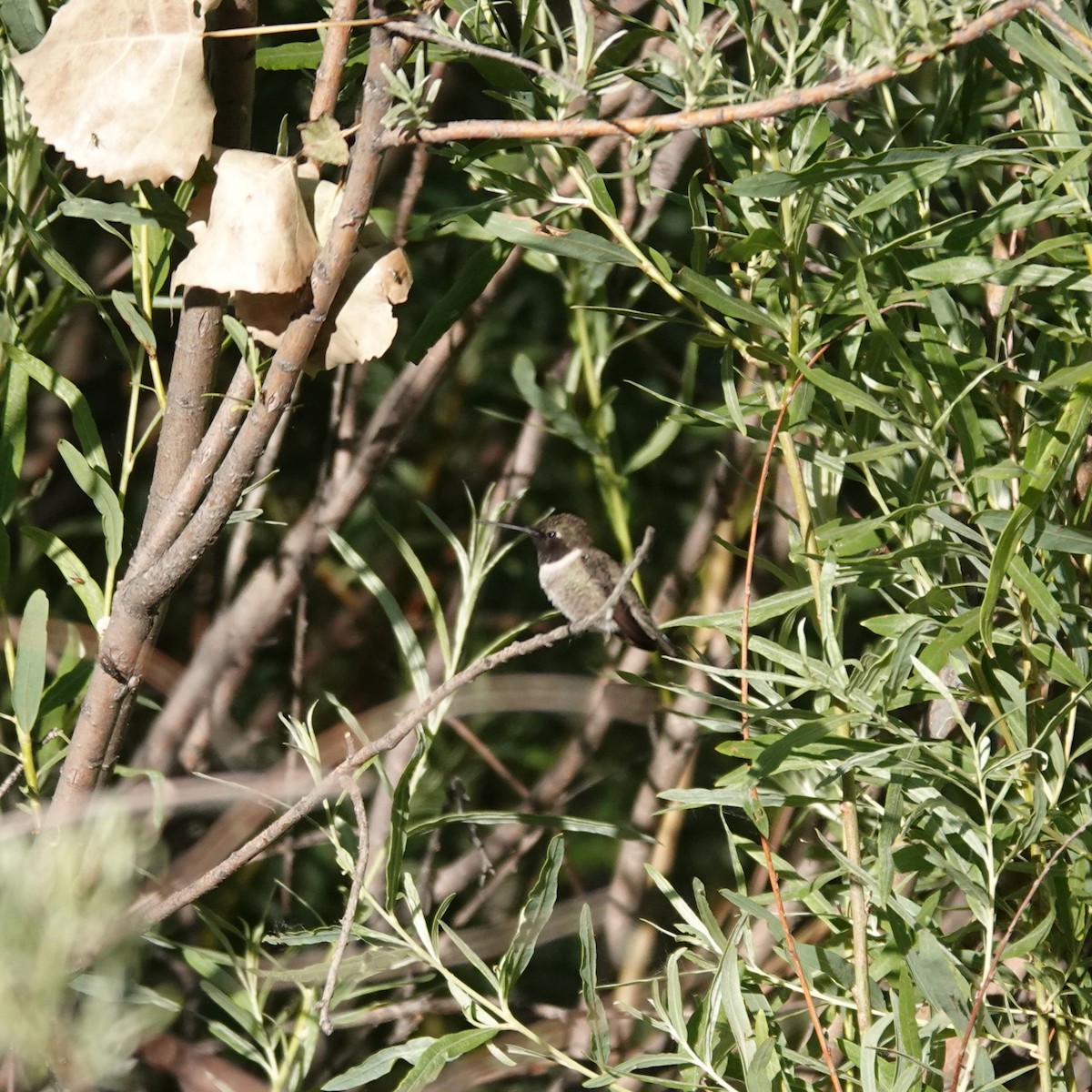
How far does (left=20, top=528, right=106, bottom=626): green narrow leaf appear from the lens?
1.60 m

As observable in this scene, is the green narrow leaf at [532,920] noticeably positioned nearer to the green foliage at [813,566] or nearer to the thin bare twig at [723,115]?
the green foliage at [813,566]

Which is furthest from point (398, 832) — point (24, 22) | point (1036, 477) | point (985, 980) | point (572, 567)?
point (572, 567)

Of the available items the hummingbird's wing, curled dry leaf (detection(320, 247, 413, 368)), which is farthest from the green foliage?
the hummingbird's wing

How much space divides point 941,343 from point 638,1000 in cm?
161

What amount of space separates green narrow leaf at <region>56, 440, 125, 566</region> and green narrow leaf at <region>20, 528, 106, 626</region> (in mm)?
41

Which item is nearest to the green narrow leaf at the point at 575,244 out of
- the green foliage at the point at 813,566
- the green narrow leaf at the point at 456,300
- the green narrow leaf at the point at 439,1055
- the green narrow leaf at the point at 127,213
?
the green foliage at the point at 813,566

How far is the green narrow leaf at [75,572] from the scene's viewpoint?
63.0 inches

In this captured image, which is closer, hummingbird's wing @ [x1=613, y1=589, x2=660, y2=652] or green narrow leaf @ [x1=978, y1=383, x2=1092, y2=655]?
green narrow leaf @ [x1=978, y1=383, x2=1092, y2=655]

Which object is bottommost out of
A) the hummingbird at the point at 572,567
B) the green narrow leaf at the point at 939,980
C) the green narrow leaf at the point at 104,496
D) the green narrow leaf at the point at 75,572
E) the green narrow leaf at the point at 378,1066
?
the green narrow leaf at the point at 378,1066

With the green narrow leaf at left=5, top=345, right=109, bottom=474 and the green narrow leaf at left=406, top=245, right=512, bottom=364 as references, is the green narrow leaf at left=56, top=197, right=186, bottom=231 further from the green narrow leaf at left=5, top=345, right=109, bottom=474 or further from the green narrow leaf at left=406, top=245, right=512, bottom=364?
the green narrow leaf at left=406, top=245, right=512, bottom=364

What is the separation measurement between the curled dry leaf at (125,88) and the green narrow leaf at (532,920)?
92cm

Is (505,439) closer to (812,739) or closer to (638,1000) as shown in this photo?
(638,1000)

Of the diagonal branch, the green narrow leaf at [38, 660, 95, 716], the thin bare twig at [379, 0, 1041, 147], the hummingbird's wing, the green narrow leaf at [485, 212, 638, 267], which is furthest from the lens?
the hummingbird's wing

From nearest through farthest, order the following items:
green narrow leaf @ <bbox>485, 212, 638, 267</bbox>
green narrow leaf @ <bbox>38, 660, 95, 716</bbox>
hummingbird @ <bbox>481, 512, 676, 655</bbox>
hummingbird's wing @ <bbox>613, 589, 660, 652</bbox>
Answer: green narrow leaf @ <bbox>485, 212, 638, 267</bbox> < green narrow leaf @ <bbox>38, 660, 95, 716</bbox> < hummingbird's wing @ <bbox>613, 589, 660, 652</bbox> < hummingbird @ <bbox>481, 512, 676, 655</bbox>
